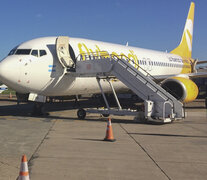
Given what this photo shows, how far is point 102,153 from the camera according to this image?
697 centimetres

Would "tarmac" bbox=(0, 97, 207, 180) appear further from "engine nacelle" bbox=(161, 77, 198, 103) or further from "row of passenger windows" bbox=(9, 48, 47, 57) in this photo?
"engine nacelle" bbox=(161, 77, 198, 103)

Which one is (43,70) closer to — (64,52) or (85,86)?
(64,52)

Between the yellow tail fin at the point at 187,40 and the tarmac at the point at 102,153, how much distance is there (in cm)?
2152

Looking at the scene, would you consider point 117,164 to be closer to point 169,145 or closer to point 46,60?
point 169,145

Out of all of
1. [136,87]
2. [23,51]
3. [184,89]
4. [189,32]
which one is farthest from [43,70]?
[189,32]

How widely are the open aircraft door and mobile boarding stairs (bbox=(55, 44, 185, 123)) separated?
154 mm

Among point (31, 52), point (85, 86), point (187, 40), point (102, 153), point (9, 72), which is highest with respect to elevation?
point (187, 40)

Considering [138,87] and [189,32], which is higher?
[189,32]

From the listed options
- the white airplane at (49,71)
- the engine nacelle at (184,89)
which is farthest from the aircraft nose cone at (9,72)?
the engine nacelle at (184,89)

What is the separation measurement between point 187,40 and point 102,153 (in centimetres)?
2829

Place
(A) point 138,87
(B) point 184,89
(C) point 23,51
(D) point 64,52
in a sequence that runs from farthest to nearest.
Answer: (B) point 184,89
(D) point 64,52
(C) point 23,51
(A) point 138,87

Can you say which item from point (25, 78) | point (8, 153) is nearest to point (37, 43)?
point (25, 78)

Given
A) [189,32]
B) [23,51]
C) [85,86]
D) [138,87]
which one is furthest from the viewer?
[189,32]

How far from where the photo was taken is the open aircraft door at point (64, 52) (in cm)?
1323
